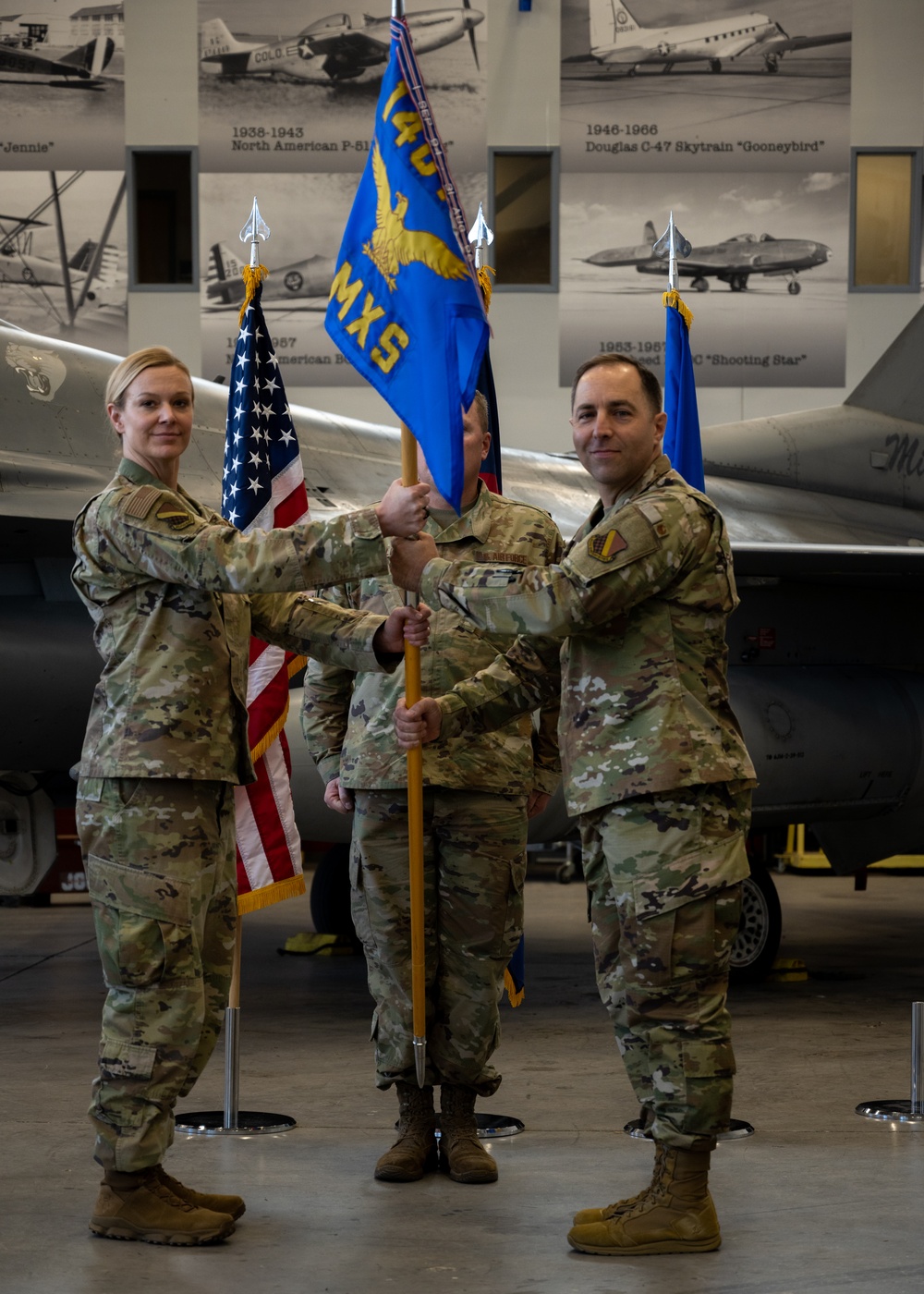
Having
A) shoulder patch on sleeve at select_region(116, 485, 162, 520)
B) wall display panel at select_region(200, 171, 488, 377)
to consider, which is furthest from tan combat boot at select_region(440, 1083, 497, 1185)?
wall display panel at select_region(200, 171, 488, 377)

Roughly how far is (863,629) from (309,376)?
767 centimetres

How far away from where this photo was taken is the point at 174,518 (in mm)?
3424

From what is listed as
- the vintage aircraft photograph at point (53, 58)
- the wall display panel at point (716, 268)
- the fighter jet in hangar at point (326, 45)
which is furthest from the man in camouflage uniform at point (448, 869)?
the vintage aircraft photograph at point (53, 58)

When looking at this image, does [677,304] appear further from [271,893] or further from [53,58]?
[53,58]

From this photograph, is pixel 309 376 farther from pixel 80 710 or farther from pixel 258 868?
pixel 258 868

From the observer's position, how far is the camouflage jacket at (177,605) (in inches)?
131

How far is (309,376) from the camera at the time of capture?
1430 cm

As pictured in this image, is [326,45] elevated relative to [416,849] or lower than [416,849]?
elevated

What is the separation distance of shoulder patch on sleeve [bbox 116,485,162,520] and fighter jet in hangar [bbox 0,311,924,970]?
3060 mm

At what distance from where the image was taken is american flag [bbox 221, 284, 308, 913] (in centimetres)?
495

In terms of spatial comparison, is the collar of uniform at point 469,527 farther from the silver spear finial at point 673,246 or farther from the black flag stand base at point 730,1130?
the silver spear finial at point 673,246

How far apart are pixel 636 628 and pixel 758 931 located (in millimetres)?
4304

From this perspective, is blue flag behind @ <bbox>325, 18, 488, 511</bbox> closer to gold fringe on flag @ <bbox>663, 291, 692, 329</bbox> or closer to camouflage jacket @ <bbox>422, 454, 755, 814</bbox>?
camouflage jacket @ <bbox>422, 454, 755, 814</bbox>

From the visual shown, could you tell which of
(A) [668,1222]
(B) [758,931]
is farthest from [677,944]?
(B) [758,931]
